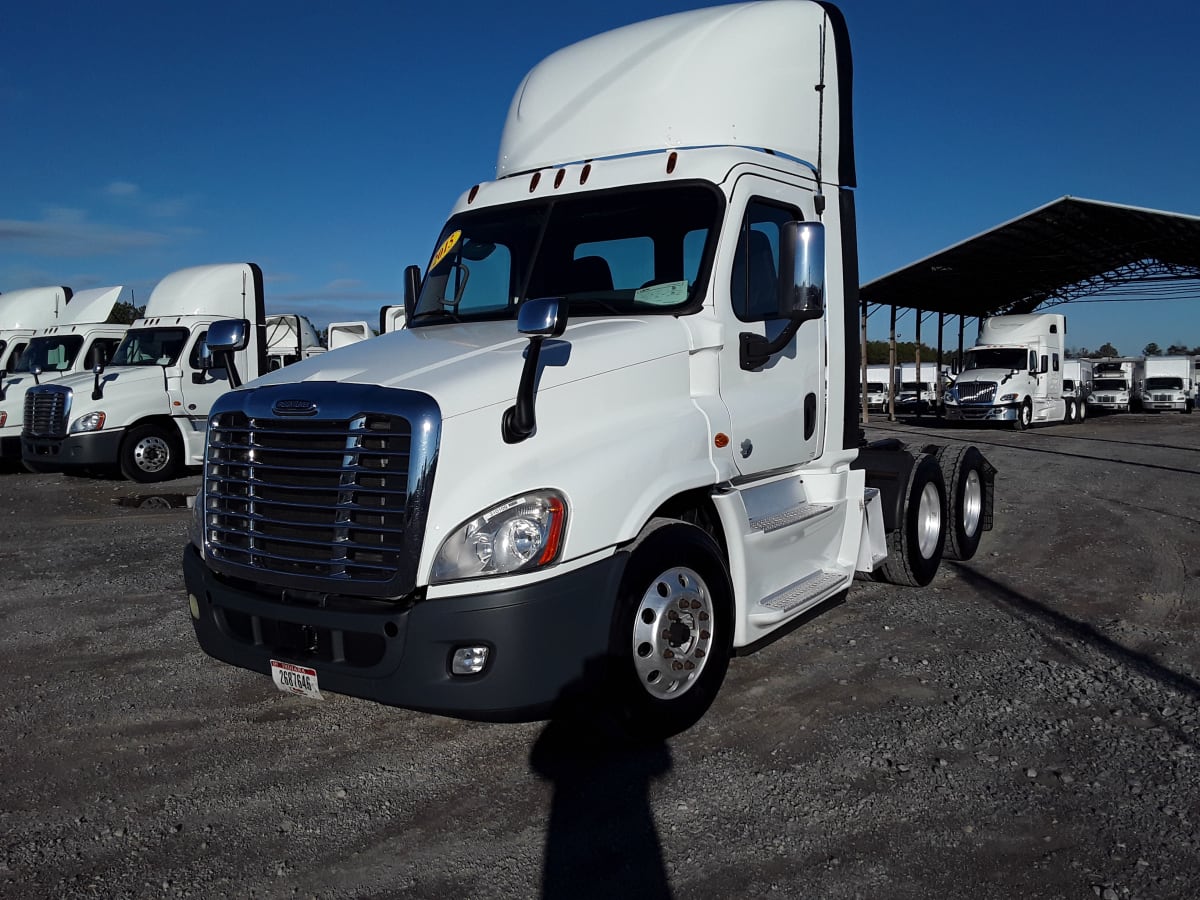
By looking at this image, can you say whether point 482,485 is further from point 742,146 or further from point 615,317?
point 742,146

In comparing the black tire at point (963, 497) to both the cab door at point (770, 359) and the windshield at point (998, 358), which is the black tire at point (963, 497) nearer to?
the cab door at point (770, 359)

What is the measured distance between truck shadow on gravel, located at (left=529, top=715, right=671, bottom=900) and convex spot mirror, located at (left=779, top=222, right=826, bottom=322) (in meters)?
2.28

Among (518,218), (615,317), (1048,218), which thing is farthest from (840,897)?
(1048,218)

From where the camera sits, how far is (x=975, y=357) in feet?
106

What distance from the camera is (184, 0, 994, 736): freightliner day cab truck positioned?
12.3 ft

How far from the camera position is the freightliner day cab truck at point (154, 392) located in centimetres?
1426

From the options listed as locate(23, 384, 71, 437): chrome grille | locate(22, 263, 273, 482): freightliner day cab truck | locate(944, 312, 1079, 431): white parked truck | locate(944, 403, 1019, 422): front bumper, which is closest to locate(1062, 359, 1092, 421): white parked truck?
locate(944, 312, 1079, 431): white parked truck

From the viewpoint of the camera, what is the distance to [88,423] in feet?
46.6

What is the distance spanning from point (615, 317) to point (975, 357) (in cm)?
3035

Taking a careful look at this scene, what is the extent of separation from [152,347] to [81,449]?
6.73 feet

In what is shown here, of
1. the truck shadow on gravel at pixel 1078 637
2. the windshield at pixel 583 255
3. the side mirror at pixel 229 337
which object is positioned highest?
the windshield at pixel 583 255

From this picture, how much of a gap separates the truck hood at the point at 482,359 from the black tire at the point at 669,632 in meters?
0.81

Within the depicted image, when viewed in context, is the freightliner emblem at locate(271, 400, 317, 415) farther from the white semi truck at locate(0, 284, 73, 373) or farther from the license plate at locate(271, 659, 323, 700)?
the white semi truck at locate(0, 284, 73, 373)

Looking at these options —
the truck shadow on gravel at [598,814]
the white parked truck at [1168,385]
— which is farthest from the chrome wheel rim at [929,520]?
the white parked truck at [1168,385]
